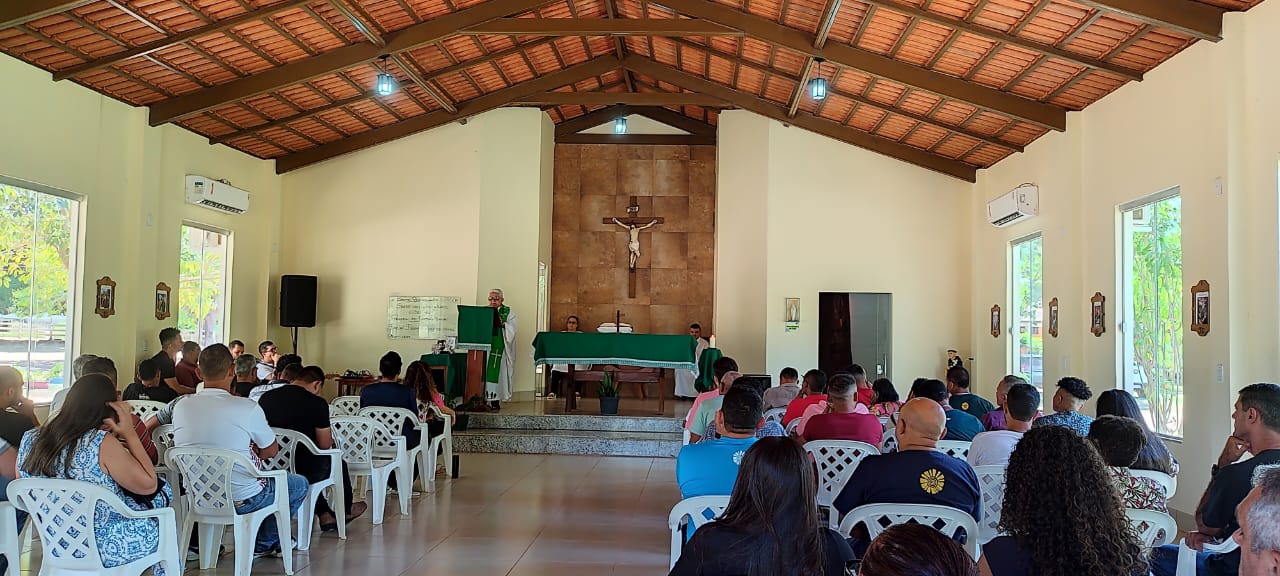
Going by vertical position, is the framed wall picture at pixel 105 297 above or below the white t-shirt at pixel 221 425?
above

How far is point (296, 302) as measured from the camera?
1181cm

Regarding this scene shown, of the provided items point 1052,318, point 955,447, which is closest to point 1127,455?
point 955,447

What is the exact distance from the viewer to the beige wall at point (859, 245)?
12336mm

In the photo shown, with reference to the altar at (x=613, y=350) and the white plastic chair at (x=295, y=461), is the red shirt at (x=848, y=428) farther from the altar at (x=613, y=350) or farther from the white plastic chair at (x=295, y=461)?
the altar at (x=613, y=350)

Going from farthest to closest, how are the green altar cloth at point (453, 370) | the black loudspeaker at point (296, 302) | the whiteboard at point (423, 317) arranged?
the whiteboard at point (423, 317) < the black loudspeaker at point (296, 302) < the green altar cloth at point (453, 370)

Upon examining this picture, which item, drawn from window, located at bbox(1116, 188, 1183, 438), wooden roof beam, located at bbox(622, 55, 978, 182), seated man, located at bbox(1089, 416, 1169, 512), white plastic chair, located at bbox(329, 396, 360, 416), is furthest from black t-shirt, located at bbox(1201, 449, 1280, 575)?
wooden roof beam, located at bbox(622, 55, 978, 182)

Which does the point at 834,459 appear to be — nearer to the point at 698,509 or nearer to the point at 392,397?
the point at 698,509

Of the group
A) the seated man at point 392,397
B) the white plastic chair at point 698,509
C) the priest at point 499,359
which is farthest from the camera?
the priest at point 499,359

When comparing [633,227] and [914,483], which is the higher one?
[633,227]

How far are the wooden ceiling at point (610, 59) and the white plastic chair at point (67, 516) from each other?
4.40 m

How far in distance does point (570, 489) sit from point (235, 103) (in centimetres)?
554

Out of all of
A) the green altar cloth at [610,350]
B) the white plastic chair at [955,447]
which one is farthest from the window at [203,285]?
the white plastic chair at [955,447]

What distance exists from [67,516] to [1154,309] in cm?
733

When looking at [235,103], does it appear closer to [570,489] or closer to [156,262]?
[156,262]
